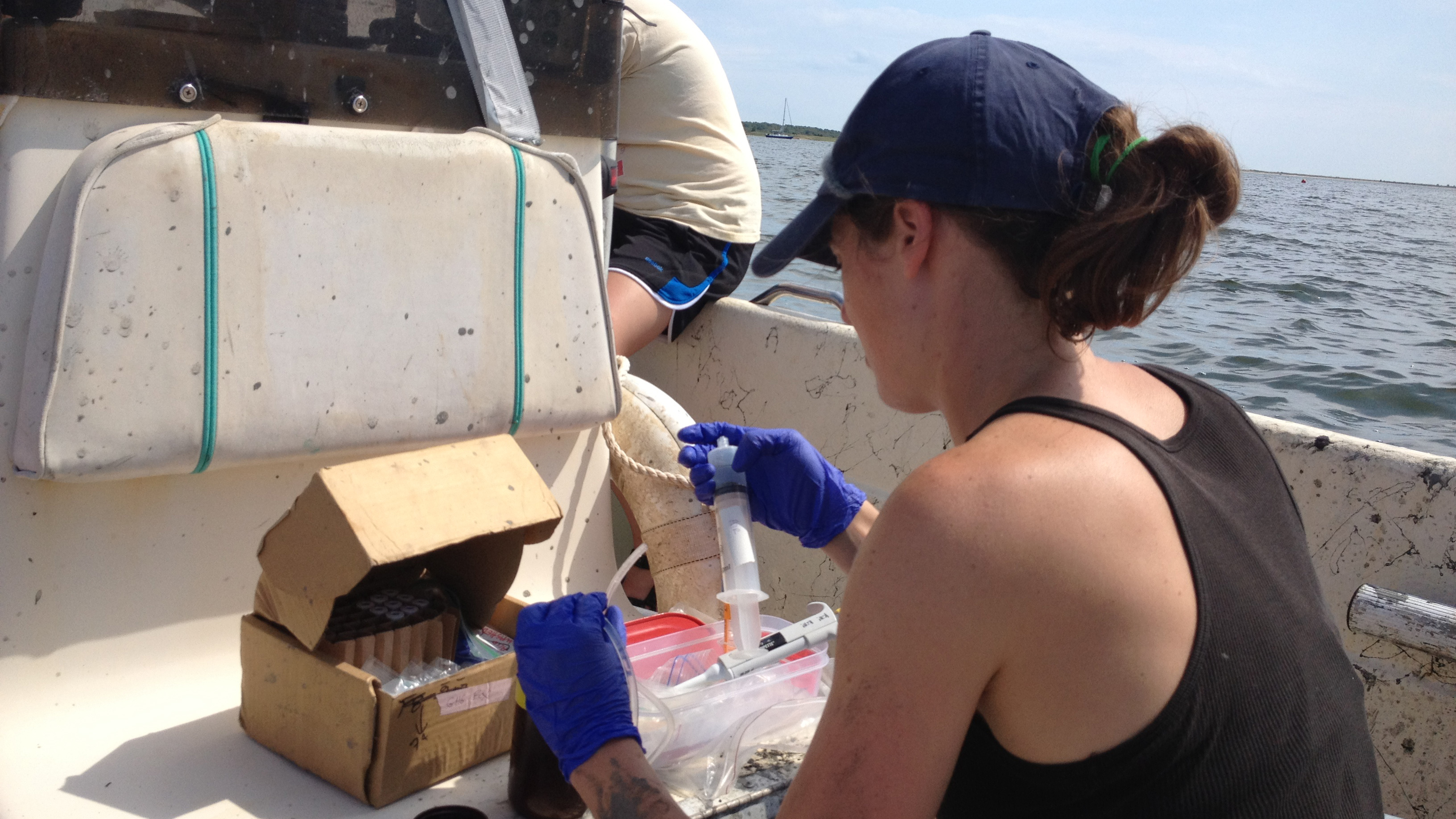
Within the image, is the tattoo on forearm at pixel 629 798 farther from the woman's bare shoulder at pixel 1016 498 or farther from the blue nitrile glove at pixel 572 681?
the woman's bare shoulder at pixel 1016 498

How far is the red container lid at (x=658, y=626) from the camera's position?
190 cm

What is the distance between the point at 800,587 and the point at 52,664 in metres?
1.71

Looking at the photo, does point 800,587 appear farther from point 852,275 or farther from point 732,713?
point 852,275

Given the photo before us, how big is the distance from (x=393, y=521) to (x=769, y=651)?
0.64 m

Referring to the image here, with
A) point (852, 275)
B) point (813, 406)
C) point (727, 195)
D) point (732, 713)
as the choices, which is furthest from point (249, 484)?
point (727, 195)

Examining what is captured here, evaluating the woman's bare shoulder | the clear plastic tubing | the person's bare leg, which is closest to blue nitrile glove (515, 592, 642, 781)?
the clear plastic tubing

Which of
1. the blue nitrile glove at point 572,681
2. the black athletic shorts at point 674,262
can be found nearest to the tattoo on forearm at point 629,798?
the blue nitrile glove at point 572,681

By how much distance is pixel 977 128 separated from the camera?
3.66 feet

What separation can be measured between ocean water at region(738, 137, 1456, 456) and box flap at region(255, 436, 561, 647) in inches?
21.1

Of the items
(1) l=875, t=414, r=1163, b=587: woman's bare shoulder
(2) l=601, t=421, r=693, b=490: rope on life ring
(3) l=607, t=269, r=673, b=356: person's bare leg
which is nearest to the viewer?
(1) l=875, t=414, r=1163, b=587: woman's bare shoulder

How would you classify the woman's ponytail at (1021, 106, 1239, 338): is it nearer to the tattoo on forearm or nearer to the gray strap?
the tattoo on forearm

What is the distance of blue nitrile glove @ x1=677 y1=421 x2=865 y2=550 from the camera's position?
192 cm

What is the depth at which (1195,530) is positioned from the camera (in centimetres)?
102

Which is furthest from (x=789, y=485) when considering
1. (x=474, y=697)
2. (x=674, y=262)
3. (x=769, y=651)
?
(x=674, y=262)
